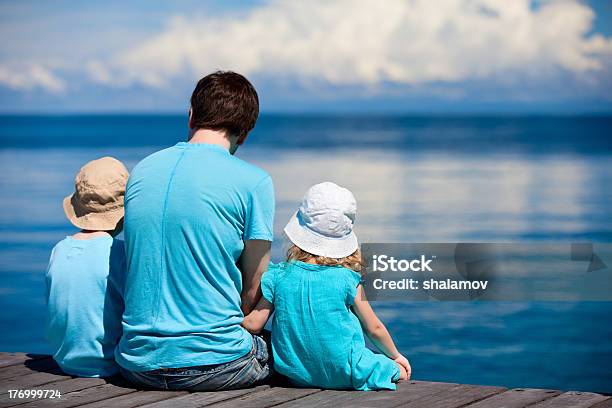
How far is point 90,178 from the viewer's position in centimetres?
379

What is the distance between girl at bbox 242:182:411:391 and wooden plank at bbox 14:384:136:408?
0.56 metres

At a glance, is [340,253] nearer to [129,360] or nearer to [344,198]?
[344,198]

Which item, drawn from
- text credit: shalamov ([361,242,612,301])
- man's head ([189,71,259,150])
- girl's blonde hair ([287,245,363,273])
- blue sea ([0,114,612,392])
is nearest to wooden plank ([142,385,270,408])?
girl's blonde hair ([287,245,363,273])

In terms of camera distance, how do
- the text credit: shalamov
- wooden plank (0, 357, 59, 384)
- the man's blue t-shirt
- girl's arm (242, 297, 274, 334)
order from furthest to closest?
the text credit: shalamov, wooden plank (0, 357, 59, 384), girl's arm (242, 297, 274, 334), the man's blue t-shirt

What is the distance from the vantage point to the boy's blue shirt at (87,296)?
376 cm

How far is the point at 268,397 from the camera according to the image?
3598 mm

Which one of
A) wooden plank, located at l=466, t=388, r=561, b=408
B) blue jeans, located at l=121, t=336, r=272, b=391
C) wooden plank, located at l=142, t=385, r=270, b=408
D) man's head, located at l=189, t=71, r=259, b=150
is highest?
man's head, located at l=189, t=71, r=259, b=150

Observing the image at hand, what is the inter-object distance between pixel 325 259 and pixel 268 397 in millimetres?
555

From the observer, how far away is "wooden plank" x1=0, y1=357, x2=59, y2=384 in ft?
13.4

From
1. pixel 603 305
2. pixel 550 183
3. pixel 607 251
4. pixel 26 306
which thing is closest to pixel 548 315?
pixel 603 305

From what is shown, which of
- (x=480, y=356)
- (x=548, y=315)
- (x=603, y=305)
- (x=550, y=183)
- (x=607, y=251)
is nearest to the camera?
(x=480, y=356)

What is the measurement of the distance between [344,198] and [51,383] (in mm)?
1400

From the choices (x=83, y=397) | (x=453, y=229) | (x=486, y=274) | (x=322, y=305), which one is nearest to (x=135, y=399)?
(x=83, y=397)

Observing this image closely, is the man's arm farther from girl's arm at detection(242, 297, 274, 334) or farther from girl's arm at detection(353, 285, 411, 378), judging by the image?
girl's arm at detection(353, 285, 411, 378)
